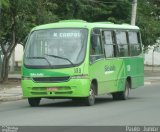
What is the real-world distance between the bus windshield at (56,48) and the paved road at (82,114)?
1.47 meters

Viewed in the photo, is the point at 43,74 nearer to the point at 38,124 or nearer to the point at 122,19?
the point at 38,124

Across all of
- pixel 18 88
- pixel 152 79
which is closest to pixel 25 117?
pixel 18 88

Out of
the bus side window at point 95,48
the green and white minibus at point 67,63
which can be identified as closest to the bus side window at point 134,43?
the green and white minibus at point 67,63

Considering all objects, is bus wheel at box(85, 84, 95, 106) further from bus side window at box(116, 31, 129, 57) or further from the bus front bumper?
bus side window at box(116, 31, 129, 57)

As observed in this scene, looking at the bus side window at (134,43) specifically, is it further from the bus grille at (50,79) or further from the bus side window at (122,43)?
the bus grille at (50,79)

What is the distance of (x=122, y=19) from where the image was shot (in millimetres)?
44656

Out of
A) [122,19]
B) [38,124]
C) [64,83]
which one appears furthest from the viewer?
[122,19]

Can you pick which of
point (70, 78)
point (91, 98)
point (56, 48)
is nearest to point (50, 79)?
point (70, 78)

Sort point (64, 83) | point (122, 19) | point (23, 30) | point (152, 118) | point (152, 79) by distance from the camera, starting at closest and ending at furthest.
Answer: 1. point (152, 118)
2. point (64, 83)
3. point (23, 30)
4. point (152, 79)
5. point (122, 19)

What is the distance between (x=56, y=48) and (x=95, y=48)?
55.9 inches

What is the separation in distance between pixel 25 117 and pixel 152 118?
3366 millimetres

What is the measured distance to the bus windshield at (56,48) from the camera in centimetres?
2114

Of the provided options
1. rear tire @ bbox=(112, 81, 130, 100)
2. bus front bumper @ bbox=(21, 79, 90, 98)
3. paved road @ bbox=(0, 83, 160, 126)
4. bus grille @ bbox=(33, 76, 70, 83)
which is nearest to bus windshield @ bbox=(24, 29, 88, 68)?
bus grille @ bbox=(33, 76, 70, 83)

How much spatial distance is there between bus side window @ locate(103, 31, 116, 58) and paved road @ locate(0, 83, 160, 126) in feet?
5.81
